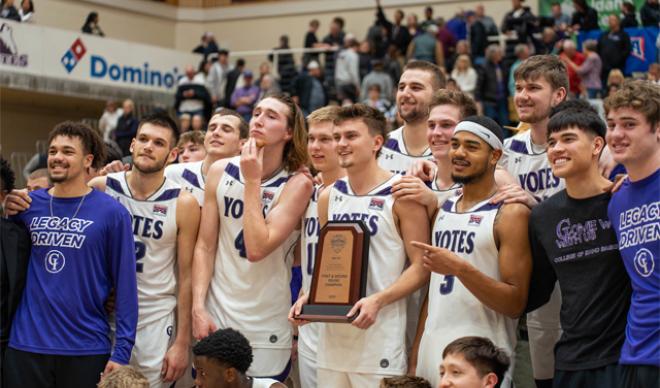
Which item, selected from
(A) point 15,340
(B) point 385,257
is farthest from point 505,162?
(A) point 15,340

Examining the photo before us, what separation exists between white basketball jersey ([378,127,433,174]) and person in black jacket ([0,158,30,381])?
2667 millimetres

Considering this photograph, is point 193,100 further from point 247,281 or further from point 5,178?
point 247,281

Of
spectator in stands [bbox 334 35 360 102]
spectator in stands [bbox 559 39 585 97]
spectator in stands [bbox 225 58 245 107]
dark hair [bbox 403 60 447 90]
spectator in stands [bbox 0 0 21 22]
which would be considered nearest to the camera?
dark hair [bbox 403 60 447 90]

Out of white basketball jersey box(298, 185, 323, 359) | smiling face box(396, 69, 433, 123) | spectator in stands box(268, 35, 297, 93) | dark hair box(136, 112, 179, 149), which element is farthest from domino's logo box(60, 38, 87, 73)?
white basketball jersey box(298, 185, 323, 359)

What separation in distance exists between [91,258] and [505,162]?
2993mm

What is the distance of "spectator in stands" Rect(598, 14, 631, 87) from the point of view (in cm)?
1905

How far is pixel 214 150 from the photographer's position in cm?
795

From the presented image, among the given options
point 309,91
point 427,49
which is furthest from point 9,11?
point 427,49

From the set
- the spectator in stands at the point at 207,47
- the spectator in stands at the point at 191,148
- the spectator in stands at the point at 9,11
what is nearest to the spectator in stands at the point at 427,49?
the spectator in stands at the point at 207,47

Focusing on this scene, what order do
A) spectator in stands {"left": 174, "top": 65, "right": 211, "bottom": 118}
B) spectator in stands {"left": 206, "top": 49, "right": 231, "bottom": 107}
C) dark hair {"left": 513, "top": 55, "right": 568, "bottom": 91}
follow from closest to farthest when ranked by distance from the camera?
dark hair {"left": 513, "top": 55, "right": 568, "bottom": 91} < spectator in stands {"left": 174, "top": 65, "right": 211, "bottom": 118} < spectator in stands {"left": 206, "top": 49, "right": 231, "bottom": 107}

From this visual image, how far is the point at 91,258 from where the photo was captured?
21.1 ft

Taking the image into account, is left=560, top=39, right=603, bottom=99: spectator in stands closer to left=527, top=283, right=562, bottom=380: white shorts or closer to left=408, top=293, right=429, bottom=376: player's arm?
left=527, top=283, right=562, bottom=380: white shorts

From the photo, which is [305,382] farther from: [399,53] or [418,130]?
[399,53]

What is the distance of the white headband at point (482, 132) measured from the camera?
5734 mm
